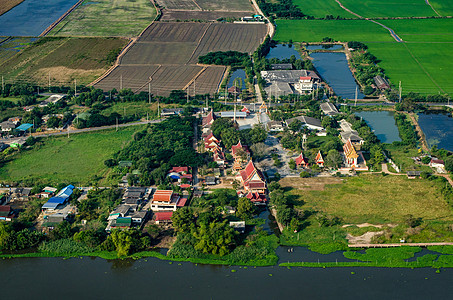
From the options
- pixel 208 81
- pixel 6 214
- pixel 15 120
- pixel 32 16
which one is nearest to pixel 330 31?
pixel 208 81

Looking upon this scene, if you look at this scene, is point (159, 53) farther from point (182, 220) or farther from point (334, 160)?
point (182, 220)

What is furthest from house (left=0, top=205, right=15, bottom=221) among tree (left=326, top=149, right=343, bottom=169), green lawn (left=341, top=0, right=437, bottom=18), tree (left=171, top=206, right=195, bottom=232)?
green lawn (left=341, top=0, right=437, bottom=18)

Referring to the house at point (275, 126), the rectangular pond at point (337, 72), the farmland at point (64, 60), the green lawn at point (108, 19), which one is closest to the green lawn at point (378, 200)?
the house at point (275, 126)

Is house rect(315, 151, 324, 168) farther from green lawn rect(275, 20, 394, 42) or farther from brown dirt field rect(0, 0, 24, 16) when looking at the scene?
brown dirt field rect(0, 0, 24, 16)

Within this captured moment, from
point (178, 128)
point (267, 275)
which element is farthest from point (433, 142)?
point (267, 275)

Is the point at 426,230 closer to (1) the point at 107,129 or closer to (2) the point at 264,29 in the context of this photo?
(1) the point at 107,129

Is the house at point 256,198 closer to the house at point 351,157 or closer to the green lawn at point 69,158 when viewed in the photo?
the house at point 351,157

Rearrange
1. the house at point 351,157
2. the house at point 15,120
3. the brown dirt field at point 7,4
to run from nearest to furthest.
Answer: the house at point 351,157 < the house at point 15,120 < the brown dirt field at point 7,4
